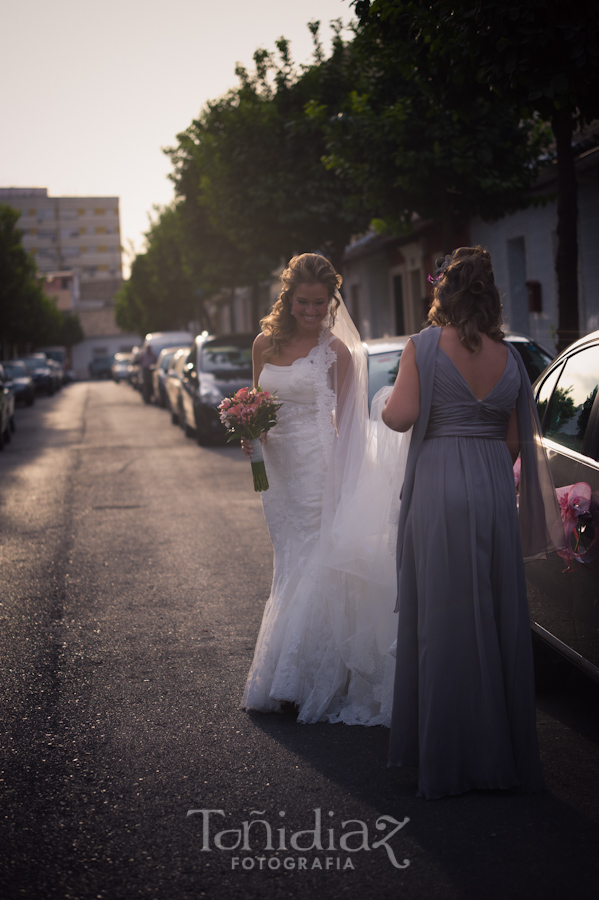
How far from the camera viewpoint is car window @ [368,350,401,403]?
8.96 meters

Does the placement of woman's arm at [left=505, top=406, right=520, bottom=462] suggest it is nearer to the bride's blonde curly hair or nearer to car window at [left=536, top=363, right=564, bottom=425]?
car window at [left=536, top=363, right=564, bottom=425]

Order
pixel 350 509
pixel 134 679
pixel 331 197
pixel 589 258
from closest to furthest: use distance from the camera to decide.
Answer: pixel 350 509 < pixel 134 679 < pixel 589 258 < pixel 331 197

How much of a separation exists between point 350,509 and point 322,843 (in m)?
1.57

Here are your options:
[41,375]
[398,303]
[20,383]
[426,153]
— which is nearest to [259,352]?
[426,153]

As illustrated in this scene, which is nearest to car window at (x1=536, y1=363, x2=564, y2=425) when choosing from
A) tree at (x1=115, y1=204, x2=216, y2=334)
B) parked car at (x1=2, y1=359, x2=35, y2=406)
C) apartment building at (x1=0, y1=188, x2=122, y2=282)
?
parked car at (x1=2, y1=359, x2=35, y2=406)

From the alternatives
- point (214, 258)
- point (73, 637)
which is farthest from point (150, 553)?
point (214, 258)

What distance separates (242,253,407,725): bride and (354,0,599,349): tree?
2504mm

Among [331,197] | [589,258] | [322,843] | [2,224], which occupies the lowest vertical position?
[322,843]

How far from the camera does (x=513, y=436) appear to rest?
372cm

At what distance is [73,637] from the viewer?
5852mm

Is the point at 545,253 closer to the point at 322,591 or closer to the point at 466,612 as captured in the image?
the point at 322,591

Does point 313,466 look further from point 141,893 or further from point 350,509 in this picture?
point 141,893

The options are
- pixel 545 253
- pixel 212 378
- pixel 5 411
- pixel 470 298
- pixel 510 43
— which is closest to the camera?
pixel 470 298

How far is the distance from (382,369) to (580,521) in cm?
559
